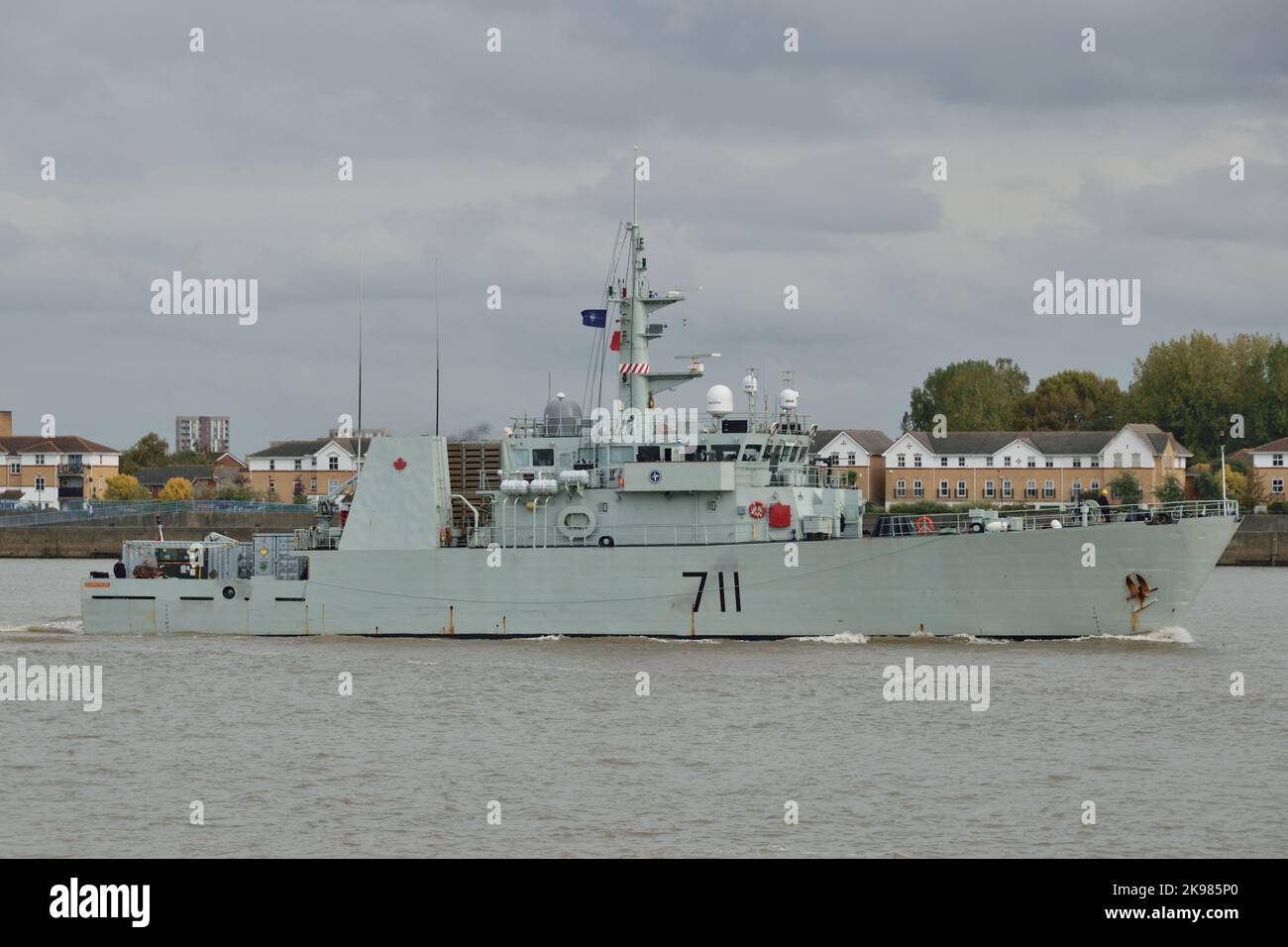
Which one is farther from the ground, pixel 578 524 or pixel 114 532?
pixel 578 524

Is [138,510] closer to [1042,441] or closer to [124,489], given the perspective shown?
[124,489]

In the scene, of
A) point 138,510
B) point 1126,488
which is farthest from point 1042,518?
point 138,510

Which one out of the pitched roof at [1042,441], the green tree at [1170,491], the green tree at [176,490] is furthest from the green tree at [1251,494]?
the green tree at [176,490]

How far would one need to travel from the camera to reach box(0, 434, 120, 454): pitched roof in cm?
10031

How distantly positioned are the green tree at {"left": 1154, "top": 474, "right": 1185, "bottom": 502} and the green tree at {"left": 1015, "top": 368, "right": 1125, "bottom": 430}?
1955 cm

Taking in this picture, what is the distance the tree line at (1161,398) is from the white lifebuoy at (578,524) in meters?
59.3

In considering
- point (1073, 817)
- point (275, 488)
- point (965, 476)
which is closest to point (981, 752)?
point (1073, 817)

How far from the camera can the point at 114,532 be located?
243ft

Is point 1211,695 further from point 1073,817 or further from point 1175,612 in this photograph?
point 1073,817

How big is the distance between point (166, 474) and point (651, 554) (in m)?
81.6

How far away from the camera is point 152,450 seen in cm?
11612

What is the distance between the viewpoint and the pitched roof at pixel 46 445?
100312 millimetres
